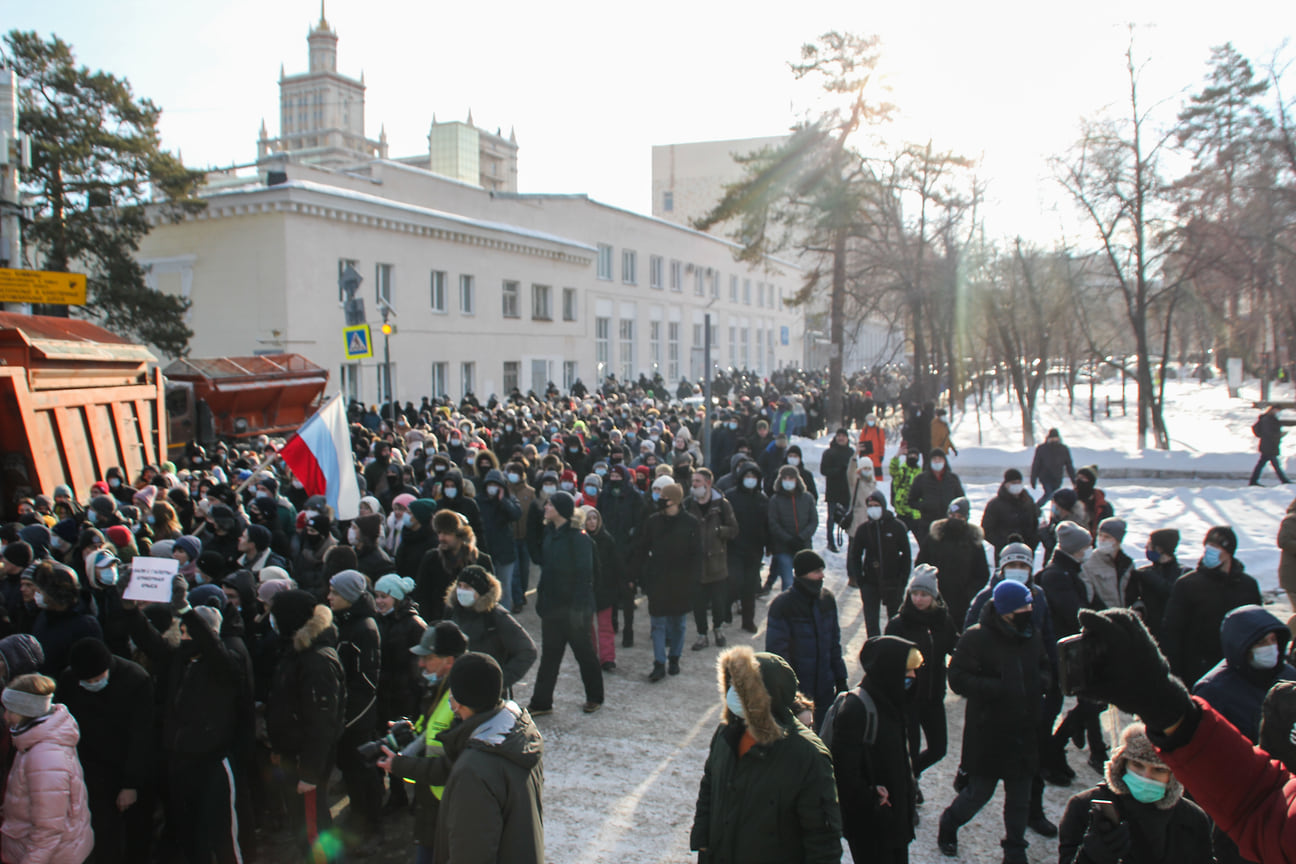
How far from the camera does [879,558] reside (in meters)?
8.13

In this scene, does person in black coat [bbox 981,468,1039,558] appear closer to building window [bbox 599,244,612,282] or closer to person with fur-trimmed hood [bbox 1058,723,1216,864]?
person with fur-trimmed hood [bbox 1058,723,1216,864]

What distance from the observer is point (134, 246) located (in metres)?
23.7

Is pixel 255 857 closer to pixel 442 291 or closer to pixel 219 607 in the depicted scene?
pixel 219 607

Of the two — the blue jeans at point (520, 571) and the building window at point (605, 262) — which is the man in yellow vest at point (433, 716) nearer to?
the blue jeans at point (520, 571)

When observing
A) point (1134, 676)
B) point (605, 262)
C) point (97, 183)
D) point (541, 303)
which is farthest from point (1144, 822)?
point (605, 262)

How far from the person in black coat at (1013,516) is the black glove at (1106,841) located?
5506 millimetres

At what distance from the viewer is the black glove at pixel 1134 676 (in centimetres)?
175

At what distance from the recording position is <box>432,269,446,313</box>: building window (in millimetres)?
30188

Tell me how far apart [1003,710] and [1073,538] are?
191 centimetres

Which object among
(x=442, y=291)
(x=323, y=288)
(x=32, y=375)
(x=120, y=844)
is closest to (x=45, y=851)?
(x=120, y=844)

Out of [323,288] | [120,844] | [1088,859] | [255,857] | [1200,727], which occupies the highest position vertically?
[323,288]

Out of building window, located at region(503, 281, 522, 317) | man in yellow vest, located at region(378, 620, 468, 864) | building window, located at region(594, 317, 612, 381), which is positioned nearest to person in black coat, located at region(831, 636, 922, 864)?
man in yellow vest, located at region(378, 620, 468, 864)

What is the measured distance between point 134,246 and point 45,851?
23728mm

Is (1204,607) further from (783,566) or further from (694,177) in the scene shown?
(694,177)
